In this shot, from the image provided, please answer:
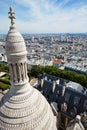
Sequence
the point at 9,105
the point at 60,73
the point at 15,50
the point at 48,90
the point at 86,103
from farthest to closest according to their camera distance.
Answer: the point at 60,73, the point at 48,90, the point at 86,103, the point at 9,105, the point at 15,50

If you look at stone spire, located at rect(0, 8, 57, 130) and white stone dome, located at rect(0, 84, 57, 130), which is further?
white stone dome, located at rect(0, 84, 57, 130)

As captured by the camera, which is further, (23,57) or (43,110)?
(43,110)

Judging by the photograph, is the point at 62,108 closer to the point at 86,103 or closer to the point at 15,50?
the point at 86,103

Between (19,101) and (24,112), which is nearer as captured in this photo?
(24,112)

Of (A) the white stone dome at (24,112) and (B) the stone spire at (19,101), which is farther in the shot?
(A) the white stone dome at (24,112)

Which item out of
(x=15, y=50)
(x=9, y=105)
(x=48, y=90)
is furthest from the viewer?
(x=48, y=90)

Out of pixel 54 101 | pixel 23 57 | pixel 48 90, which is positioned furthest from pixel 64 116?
pixel 23 57

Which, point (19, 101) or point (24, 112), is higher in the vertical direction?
point (19, 101)

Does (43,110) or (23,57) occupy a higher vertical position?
(23,57)
